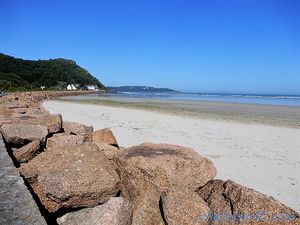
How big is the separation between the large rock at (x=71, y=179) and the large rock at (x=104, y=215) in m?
0.15

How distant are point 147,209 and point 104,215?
1.70ft

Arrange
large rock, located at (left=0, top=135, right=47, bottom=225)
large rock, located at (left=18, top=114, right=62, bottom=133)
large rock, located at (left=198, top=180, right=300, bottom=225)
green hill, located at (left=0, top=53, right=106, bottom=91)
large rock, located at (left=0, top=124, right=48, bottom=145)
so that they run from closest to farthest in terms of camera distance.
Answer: large rock, located at (left=0, top=135, right=47, bottom=225) → large rock, located at (left=198, top=180, right=300, bottom=225) → large rock, located at (left=0, top=124, right=48, bottom=145) → large rock, located at (left=18, top=114, right=62, bottom=133) → green hill, located at (left=0, top=53, right=106, bottom=91)

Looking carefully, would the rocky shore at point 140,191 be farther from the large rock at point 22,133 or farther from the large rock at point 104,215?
the large rock at point 22,133

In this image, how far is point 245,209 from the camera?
3287 mm

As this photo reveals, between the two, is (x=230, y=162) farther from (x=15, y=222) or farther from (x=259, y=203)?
(x=15, y=222)

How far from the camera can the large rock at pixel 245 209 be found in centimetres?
313

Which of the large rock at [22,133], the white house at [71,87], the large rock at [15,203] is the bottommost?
the white house at [71,87]

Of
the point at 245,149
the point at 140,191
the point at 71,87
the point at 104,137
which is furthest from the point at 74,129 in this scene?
the point at 71,87

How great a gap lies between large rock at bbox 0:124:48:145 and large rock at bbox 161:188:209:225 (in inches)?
114

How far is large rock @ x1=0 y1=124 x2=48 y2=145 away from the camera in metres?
5.49

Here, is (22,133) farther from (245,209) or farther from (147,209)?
(245,209)

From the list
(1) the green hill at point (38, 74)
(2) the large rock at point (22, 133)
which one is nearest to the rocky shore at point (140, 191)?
(2) the large rock at point (22, 133)

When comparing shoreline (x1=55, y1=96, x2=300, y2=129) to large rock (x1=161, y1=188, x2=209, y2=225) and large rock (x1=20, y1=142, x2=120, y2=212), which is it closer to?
large rock (x1=161, y1=188, x2=209, y2=225)

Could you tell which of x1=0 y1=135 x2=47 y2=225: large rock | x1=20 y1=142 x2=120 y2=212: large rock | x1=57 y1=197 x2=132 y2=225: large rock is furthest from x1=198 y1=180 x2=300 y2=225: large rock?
x1=0 y1=135 x2=47 y2=225: large rock
